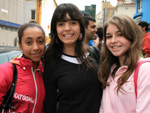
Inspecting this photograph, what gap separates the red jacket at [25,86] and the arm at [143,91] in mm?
1082

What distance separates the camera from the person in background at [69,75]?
1531mm

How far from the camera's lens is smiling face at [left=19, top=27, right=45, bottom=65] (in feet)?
5.45

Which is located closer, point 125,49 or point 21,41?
point 125,49

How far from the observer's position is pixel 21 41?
172 centimetres

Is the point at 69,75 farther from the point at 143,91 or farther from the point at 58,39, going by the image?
the point at 143,91

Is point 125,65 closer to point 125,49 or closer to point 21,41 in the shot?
point 125,49

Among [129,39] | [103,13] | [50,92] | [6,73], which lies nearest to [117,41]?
[129,39]

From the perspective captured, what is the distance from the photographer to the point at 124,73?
4.59 feet

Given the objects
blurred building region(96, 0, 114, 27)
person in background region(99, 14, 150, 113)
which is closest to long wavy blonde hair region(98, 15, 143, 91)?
person in background region(99, 14, 150, 113)

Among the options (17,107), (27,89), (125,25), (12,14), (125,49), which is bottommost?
(17,107)

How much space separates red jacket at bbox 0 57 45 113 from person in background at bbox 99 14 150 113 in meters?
0.75

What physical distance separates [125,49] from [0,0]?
18.4 metres

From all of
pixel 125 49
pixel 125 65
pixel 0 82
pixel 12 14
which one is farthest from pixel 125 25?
pixel 12 14

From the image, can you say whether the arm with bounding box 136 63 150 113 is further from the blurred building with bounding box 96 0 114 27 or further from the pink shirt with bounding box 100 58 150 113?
the blurred building with bounding box 96 0 114 27
